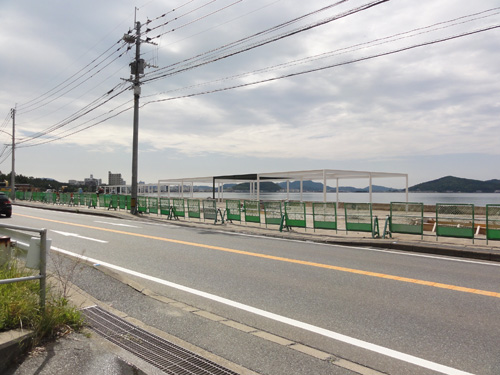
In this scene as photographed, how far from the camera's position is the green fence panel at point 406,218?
13.0 m

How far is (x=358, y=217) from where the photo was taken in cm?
1442

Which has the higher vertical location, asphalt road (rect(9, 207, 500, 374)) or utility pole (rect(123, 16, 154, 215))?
utility pole (rect(123, 16, 154, 215))

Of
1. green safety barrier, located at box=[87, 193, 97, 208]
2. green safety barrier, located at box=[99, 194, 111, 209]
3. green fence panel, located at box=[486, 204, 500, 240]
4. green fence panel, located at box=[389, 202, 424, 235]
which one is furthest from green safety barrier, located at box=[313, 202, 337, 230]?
green safety barrier, located at box=[87, 193, 97, 208]

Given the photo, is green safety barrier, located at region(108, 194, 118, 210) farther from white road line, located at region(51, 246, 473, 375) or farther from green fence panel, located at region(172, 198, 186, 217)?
white road line, located at region(51, 246, 473, 375)

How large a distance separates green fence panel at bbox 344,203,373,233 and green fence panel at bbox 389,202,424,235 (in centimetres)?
88

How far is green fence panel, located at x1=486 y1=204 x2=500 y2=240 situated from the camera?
11250mm

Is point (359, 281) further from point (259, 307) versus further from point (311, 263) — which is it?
point (259, 307)

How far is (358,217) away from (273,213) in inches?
161

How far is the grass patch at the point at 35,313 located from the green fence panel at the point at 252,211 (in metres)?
13.6

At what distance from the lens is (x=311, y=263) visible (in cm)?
867

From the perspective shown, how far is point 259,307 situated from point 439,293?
3.12m

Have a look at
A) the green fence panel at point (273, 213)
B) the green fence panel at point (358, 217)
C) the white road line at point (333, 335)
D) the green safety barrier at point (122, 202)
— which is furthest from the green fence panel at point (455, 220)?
the green safety barrier at point (122, 202)

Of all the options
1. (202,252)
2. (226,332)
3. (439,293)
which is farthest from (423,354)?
(202,252)

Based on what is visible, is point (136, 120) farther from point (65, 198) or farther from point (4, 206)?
point (65, 198)
